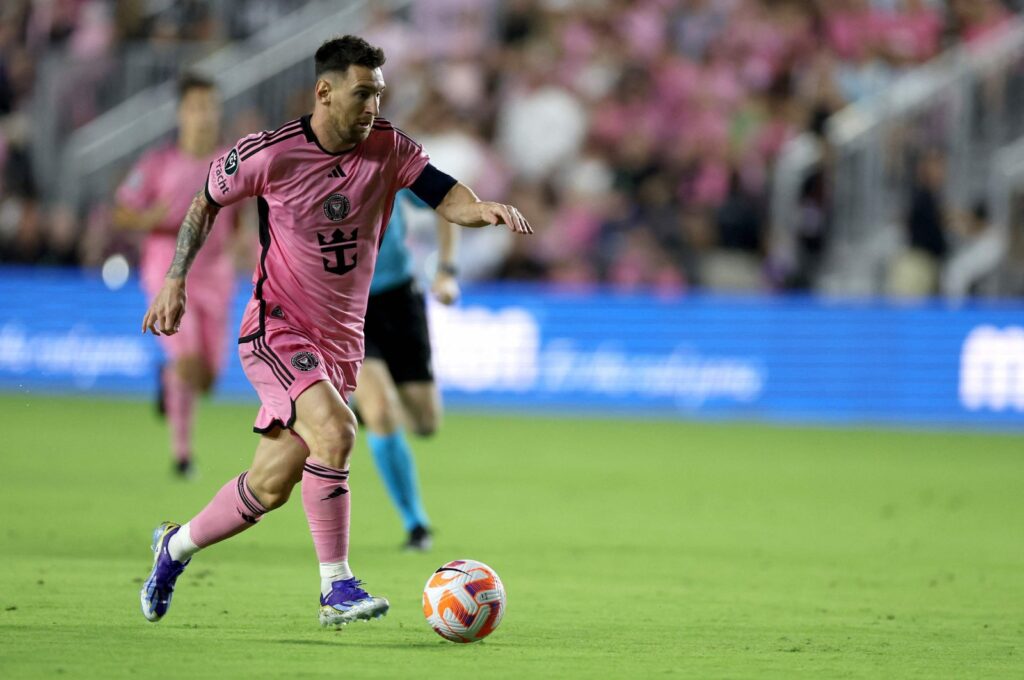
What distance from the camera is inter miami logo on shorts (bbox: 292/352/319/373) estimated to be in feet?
22.0

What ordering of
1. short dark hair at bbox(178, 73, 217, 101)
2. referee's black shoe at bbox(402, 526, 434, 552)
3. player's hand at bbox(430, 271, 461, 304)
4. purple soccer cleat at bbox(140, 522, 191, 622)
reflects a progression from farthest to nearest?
short dark hair at bbox(178, 73, 217, 101) → player's hand at bbox(430, 271, 461, 304) → referee's black shoe at bbox(402, 526, 434, 552) → purple soccer cleat at bbox(140, 522, 191, 622)

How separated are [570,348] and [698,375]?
1474 mm

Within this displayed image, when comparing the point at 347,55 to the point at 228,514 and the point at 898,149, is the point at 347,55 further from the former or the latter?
the point at 898,149

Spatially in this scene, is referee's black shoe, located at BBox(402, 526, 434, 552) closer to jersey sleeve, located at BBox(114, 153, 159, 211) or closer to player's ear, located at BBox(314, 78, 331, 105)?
player's ear, located at BBox(314, 78, 331, 105)

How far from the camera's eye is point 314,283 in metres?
6.85

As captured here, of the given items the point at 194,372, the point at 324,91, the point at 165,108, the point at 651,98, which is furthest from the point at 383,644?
the point at 165,108

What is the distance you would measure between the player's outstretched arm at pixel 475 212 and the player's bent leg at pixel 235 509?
1116 mm

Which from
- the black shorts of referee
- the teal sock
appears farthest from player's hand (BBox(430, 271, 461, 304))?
the teal sock

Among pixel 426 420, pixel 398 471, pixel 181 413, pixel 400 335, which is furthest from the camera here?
pixel 181 413

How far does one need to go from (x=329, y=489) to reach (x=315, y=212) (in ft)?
3.69

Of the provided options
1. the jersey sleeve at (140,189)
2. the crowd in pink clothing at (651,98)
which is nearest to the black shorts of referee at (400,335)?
the jersey sleeve at (140,189)

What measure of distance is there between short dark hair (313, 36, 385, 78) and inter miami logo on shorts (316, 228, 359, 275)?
25.6 inches

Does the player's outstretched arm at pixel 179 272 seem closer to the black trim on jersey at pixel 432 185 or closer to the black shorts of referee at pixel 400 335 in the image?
the black trim on jersey at pixel 432 185

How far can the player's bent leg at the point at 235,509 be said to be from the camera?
6.55m
